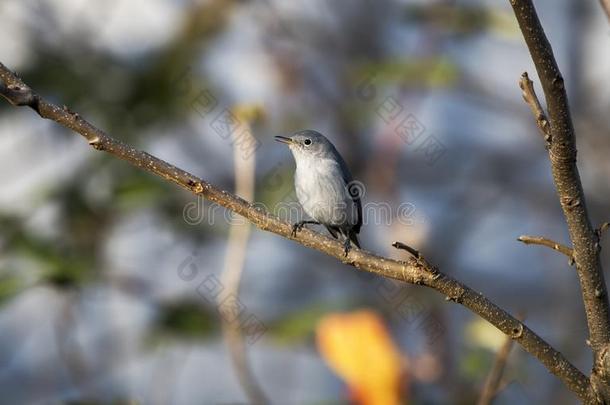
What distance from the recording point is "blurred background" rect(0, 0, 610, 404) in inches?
103

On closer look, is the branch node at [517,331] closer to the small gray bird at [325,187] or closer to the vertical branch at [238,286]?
the vertical branch at [238,286]

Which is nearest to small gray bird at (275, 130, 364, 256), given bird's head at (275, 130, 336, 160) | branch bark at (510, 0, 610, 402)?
bird's head at (275, 130, 336, 160)

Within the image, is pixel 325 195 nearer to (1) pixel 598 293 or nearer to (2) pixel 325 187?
(2) pixel 325 187

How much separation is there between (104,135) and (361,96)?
257 cm

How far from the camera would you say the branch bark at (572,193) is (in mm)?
1039

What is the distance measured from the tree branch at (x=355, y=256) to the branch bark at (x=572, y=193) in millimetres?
72

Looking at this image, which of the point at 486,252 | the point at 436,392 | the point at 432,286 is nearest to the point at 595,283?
the point at 432,286

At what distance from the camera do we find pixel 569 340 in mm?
3551

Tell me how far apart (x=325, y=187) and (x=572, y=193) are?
5.95ft

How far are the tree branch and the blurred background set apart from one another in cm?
46

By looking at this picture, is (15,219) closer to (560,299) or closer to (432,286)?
(432,286)

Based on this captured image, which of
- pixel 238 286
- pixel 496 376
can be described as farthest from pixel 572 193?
pixel 238 286

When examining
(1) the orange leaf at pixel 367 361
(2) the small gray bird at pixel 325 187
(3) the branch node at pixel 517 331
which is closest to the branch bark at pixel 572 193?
(3) the branch node at pixel 517 331

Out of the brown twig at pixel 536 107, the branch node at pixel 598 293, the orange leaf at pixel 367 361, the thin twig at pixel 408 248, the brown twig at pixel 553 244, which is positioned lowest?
the orange leaf at pixel 367 361
